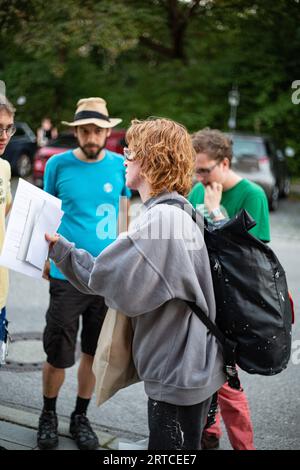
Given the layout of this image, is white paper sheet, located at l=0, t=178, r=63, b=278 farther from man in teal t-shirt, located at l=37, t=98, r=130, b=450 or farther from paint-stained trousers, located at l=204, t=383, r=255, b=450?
paint-stained trousers, located at l=204, t=383, r=255, b=450

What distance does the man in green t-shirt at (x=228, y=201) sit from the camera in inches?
133

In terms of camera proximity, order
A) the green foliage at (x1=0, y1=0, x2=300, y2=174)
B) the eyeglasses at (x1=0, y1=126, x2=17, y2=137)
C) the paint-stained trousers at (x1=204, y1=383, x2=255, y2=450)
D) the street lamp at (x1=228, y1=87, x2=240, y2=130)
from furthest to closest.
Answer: the street lamp at (x1=228, y1=87, x2=240, y2=130) < the green foliage at (x1=0, y1=0, x2=300, y2=174) < the paint-stained trousers at (x1=204, y1=383, x2=255, y2=450) < the eyeglasses at (x1=0, y1=126, x2=17, y2=137)

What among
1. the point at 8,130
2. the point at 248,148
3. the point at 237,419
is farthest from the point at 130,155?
the point at 248,148

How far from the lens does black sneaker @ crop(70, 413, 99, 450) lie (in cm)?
361

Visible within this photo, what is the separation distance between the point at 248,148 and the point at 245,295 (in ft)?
38.1

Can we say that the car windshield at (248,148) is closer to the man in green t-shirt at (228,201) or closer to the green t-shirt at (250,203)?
the man in green t-shirt at (228,201)

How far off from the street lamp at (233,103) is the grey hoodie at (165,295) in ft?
56.2

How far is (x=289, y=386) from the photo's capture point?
4.74 metres

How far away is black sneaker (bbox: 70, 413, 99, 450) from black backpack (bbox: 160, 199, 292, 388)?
157cm

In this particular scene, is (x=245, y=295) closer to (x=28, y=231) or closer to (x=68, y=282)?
(x=28, y=231)

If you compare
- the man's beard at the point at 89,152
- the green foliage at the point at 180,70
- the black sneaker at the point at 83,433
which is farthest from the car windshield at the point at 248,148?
the black sneaker at the point at 83,433

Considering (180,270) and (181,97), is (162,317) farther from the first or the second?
(181,97)

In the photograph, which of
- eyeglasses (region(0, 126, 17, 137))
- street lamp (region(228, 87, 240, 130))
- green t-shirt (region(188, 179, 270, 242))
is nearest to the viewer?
eyeglasses (region(0, 126, 17, 137))

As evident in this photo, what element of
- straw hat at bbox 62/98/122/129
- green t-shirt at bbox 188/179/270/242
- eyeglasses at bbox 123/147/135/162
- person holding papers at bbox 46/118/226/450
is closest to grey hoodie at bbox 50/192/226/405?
person holding papers at bbox 46/118/226/450
